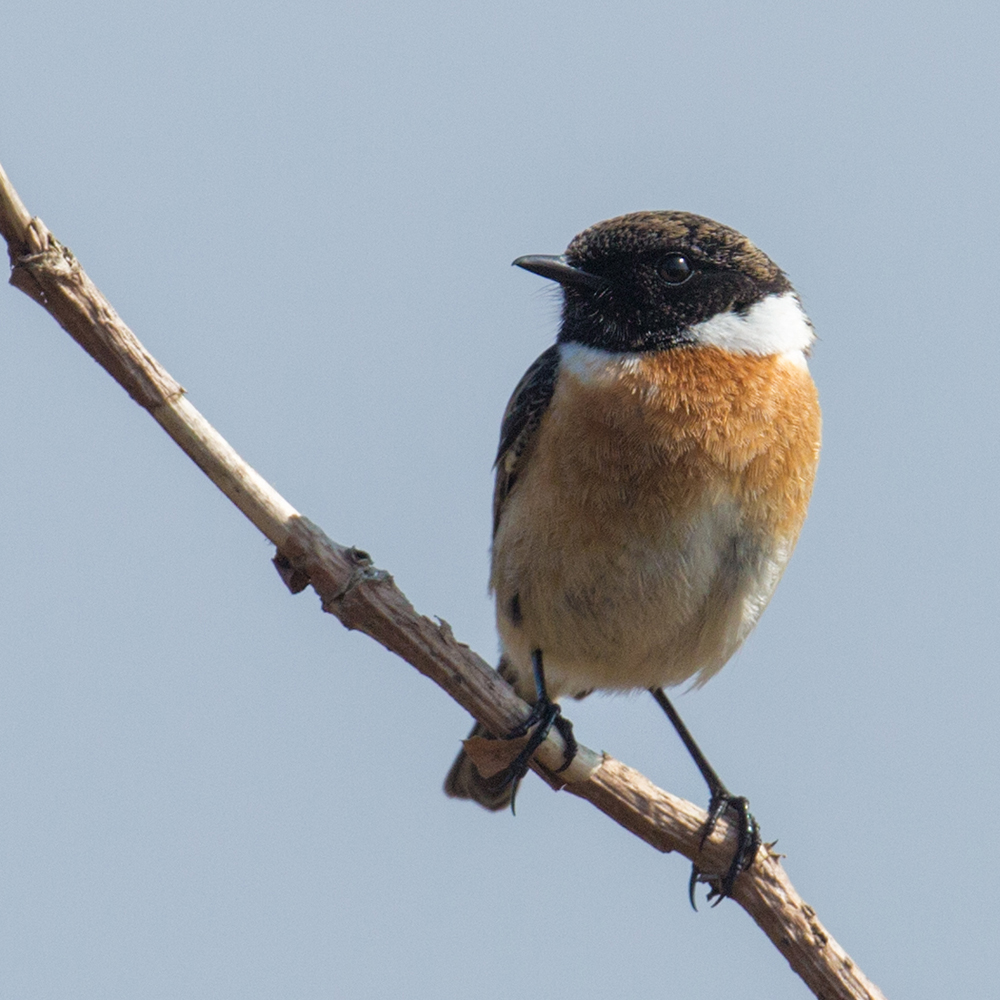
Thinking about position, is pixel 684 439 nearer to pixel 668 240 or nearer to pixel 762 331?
pixel 762 331

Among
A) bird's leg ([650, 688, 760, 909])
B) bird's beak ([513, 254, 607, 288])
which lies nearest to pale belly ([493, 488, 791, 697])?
bird's leg ([650, 688, 760, 909])

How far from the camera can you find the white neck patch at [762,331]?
571 centimetres

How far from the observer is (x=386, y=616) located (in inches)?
168

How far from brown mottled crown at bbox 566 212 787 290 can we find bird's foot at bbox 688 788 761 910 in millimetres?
2336

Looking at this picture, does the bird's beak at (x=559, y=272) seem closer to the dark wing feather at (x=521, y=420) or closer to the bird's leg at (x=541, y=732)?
the dark wing feather at (x=521, y=420)

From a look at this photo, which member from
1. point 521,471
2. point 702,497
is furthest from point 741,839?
point 521,471

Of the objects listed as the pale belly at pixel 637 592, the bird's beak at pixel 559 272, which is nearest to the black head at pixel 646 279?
the bird's beak at pixel 559 272

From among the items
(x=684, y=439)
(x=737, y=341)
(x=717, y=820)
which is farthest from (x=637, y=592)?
(x=737, y=341)

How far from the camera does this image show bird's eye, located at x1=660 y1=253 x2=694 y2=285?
578 cm

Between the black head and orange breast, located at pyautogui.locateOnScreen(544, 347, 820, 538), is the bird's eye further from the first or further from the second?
orange breast, located at pyautogui.locateOnScreen(544, 347, 820, 538)

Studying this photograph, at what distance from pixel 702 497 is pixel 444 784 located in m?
2.46

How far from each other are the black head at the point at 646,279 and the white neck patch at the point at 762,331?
4cm

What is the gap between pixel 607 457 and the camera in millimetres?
5305

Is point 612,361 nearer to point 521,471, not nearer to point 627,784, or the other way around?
point 521,471
